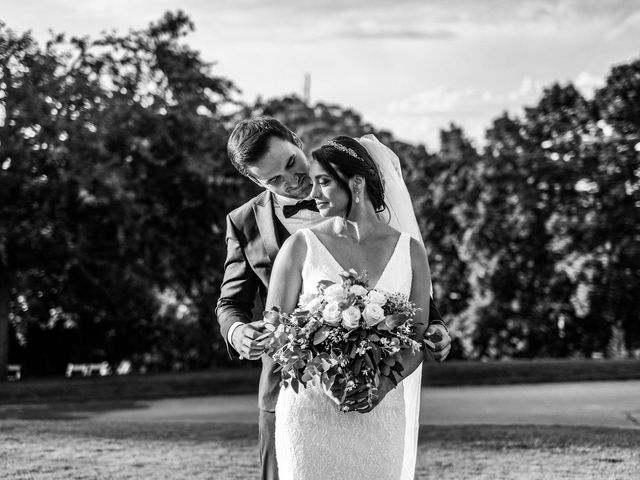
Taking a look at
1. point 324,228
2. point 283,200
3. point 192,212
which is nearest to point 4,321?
point 192,212

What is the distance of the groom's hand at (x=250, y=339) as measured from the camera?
4109 millimetres

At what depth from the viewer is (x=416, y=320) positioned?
4.12 m

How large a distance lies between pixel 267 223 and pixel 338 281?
0.68 meters

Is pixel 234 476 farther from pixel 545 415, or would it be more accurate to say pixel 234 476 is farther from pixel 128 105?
pixel 128 105

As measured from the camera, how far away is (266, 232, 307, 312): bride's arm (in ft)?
13.3

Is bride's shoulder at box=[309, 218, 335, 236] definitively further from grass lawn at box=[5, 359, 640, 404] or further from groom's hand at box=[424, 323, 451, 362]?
grass lawn at box=[5, 359, 640, 404]

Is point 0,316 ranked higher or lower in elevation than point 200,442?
higher

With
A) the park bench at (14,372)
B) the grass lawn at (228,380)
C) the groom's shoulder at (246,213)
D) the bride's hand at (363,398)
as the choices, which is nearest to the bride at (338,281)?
the bride's hand at (363,398)

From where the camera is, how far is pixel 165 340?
21281 mm

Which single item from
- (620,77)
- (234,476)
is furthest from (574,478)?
(620,77)

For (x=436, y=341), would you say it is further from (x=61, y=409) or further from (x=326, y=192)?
(x=61, y=409)

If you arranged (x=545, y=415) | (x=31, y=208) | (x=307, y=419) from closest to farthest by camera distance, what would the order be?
(x=307, y=419)
(x=545, y=415)
(x=31, y=208)

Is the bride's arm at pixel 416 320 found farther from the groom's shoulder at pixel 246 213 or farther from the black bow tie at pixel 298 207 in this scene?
the groom's shoulder at pixel 246 213

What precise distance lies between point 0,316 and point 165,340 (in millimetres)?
4034
